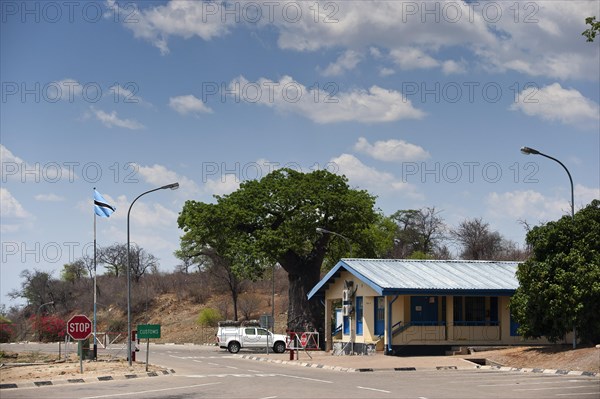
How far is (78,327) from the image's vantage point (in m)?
28.6

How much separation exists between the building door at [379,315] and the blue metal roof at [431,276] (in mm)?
1505

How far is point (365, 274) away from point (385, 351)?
3.82m

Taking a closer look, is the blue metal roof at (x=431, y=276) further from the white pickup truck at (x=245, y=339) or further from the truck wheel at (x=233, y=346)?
the truck wheel at (x=233, y=346)

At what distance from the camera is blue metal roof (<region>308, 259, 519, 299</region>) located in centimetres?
3962

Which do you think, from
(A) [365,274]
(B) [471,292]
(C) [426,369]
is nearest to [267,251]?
(A) [365,274]

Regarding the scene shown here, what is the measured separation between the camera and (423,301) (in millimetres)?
41562

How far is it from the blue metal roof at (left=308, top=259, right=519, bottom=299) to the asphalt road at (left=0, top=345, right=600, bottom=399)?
9154 millimetres

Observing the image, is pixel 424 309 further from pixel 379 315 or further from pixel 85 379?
pixel 85 379

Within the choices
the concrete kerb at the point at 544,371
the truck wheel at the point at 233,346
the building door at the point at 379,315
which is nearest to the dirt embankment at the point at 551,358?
the concrete kerb at the point at 544,371

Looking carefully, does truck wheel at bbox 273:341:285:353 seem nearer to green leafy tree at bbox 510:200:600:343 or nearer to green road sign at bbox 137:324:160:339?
green road sign at bbox 137:324:160:339

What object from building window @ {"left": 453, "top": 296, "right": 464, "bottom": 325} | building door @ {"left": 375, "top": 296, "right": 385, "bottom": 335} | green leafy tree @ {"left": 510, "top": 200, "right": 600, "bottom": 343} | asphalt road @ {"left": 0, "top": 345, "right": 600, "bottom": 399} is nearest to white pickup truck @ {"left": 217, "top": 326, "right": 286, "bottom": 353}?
building door @ {"left": 375, "top": 296, "right": 385, "bottom": 335}

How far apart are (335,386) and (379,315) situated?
19.0 metres

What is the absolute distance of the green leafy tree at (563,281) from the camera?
32.2m

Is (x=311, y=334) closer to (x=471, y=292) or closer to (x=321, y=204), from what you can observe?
(x=321, y=204)
